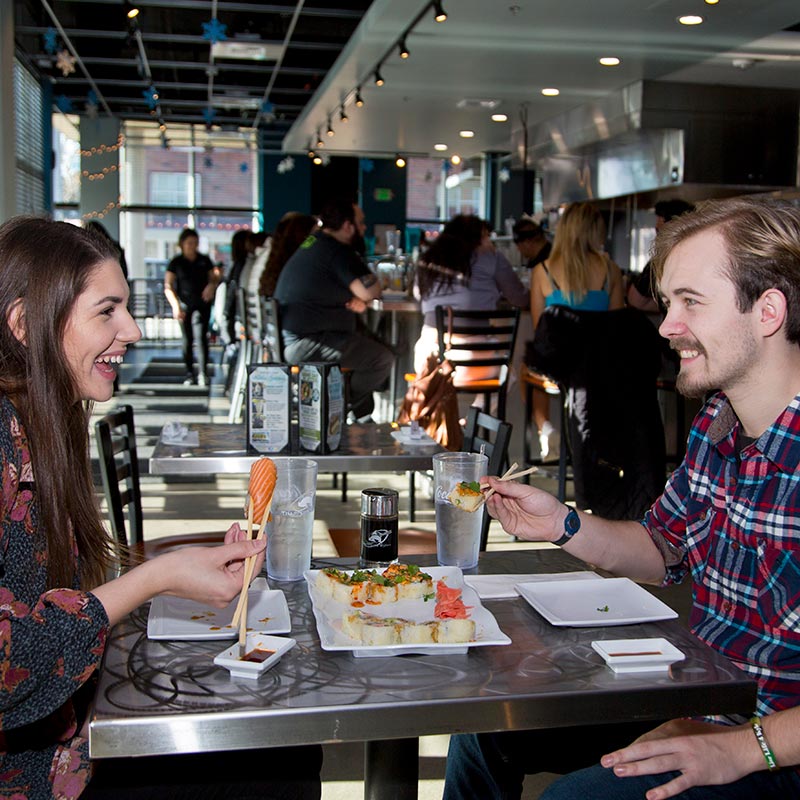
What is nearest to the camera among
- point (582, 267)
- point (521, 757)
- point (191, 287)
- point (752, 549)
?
point (752, 549)

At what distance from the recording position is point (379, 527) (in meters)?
1.88

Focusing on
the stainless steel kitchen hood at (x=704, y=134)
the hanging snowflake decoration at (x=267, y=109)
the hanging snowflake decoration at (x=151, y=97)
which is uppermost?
the hanging snowflake decoration at (x=151, y=97)

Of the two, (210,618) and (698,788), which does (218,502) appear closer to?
(210,618)

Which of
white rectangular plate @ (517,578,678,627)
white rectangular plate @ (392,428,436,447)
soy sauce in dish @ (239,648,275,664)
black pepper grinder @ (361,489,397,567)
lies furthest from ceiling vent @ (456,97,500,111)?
soy sauce in dish @ (239,648,275,664)

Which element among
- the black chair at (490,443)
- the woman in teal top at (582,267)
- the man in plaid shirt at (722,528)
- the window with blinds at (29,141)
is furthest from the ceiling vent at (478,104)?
the man in plaid shirt at (722,528)

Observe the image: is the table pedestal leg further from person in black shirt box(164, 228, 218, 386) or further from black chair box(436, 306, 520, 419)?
person in black shirt box(164, 228, 218, 386)

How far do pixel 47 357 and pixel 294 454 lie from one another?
1.54 metres

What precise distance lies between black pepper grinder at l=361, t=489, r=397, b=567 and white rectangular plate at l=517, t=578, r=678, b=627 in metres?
0.29

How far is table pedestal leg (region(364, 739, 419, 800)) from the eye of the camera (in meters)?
1.66

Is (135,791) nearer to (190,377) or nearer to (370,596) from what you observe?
(370,596)

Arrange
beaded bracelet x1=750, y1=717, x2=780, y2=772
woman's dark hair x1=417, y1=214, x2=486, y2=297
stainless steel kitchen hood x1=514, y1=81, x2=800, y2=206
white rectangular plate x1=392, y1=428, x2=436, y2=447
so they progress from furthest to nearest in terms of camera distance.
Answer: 1. stainless steel kitchen hood x1=514, y1=81, x2=800, y2=206
2. woman's dark hair x1=417, y1=214, x2=486, y2=297
3. white rectangular plate x1=392, y1=428, x2=436, y2=447
4. beaded bracelet x1=750, y1=717, x2=780, y2=772

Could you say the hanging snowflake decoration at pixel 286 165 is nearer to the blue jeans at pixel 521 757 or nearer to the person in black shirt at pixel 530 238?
the person in black shirt at pixel 530 238

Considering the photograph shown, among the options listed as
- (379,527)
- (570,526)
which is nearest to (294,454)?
(379,527)

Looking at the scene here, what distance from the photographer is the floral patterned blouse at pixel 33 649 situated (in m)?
1.21
